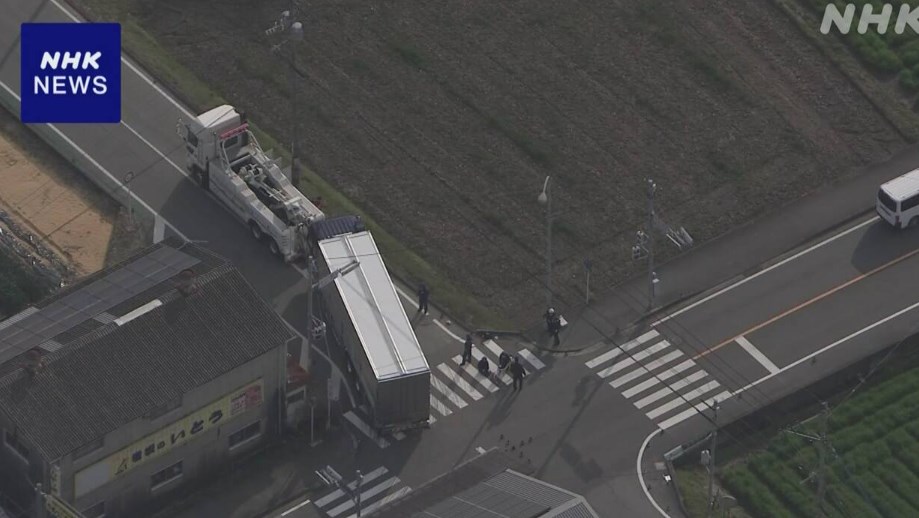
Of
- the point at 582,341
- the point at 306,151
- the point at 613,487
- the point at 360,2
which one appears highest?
the point at 360,2

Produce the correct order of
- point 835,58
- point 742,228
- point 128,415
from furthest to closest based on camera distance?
point 835,58
point 742,228
point 128,415

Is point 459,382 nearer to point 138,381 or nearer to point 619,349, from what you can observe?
point 619,349

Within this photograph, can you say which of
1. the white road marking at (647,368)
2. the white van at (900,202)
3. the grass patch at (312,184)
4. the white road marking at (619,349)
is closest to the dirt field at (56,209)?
the grass patch at (312,184)

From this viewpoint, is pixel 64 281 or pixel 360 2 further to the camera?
pixel 360 2

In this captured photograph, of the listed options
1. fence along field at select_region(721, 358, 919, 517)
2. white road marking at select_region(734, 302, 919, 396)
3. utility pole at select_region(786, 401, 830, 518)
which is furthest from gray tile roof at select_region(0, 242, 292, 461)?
utility pole at select_region(786, 401, 830, 518)

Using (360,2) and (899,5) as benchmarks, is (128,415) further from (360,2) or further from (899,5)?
(899,5)

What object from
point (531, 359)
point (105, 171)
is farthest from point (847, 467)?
point (105, 171)

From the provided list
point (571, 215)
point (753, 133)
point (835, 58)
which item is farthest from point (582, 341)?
point (835, 58)
